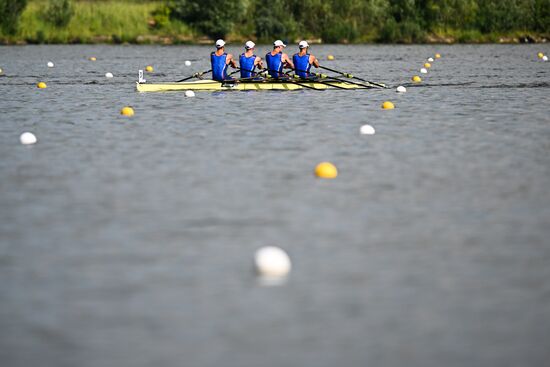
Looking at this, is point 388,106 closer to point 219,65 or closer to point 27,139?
point 219,65

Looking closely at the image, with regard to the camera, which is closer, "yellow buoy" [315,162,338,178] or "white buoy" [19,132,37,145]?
"yellow buoy" [315,162,338,178]

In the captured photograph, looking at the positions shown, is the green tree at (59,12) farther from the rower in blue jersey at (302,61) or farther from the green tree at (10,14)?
the rower in blue jersey at (302,61)

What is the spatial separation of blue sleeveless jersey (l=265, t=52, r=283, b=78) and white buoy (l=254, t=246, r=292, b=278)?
20659mm

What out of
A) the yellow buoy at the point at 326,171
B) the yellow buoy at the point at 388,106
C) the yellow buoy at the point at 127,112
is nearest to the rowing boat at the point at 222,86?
the yellow buoy at the point at 388,106

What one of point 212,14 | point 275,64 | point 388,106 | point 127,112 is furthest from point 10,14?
point 388,106

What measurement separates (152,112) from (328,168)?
10.7 m

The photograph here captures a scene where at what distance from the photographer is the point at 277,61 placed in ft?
100

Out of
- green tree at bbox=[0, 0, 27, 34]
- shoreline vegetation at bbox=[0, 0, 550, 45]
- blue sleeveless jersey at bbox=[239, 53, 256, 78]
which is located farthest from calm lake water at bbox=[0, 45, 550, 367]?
shoreline vegetation at bbox=[0, 0, 550, 45]

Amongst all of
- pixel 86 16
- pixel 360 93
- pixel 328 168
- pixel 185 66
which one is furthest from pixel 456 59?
pixel 328 168

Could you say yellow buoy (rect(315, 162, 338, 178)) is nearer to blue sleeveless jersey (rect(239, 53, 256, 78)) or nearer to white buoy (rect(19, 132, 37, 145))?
white buoy (rect(19, 132, 37, 145))

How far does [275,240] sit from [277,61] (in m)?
19.6

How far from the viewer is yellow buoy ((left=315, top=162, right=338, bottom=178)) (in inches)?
600

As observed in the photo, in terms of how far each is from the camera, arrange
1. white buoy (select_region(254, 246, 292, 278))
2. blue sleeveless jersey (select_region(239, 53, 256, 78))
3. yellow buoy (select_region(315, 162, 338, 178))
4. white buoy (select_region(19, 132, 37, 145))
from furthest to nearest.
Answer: blue sleeveless jersey (select_region(239, 53, 256, 78)) < white buoy (select_region(19, 132, 37, 145)) < yellow buoy (select_region(315, 162, 338, 178)) < white buoy (select_region(254, 246, 292, 278))

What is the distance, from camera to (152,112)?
2538 centimetres
